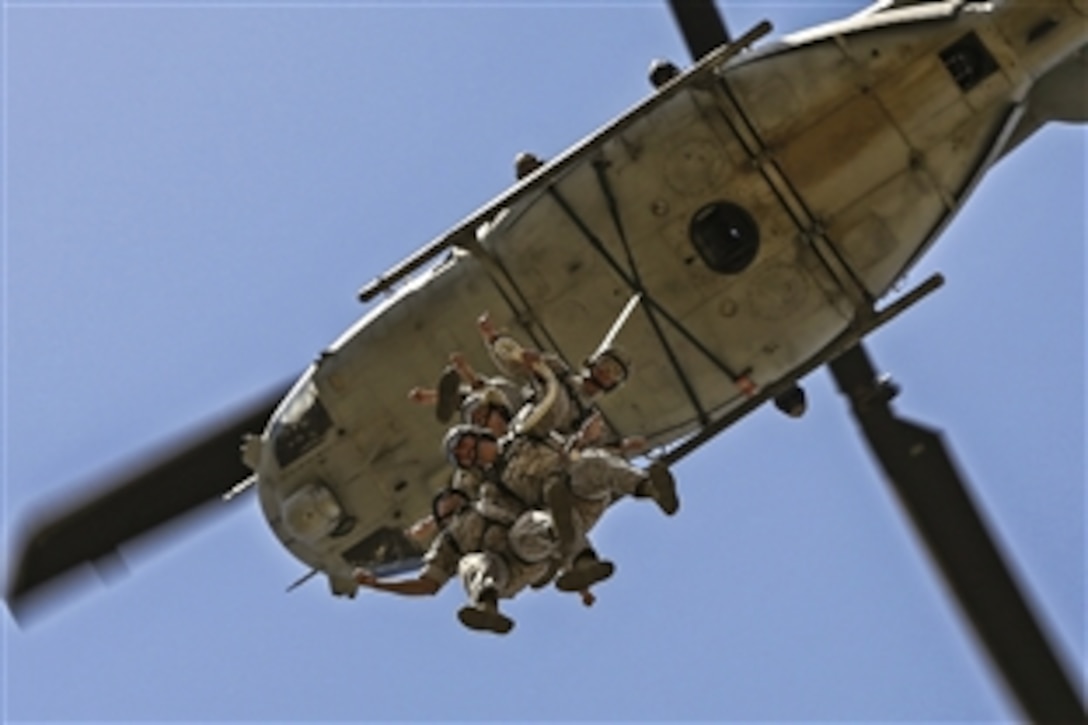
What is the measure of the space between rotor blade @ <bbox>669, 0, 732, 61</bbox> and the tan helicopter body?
0.40m

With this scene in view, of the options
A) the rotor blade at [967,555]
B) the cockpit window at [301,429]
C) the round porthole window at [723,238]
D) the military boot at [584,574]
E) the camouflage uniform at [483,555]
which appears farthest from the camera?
the cockpit window at [301,429]

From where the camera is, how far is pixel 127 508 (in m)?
17.2

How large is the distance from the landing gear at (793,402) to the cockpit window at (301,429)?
428cm

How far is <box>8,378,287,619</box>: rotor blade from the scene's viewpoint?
675 inches

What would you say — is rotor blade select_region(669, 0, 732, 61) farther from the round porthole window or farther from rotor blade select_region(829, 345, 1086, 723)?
rotor blade select_region(829, 345, 1086, 723)

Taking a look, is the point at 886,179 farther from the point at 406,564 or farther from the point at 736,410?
the point at 406,564

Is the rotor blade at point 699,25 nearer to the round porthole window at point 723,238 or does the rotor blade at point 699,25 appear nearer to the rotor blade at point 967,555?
the round porthole window at point 723,238

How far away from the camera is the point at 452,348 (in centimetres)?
1641

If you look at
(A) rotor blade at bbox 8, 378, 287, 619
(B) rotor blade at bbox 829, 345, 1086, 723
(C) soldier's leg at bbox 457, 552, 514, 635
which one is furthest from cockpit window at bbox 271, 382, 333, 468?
(B) rotor blade at bbox 829, 345, 1086, 723

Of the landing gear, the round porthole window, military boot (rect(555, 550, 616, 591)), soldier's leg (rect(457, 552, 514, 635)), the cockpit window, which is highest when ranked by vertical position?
the cockpit window

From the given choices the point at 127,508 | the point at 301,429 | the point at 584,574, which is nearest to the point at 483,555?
the point at 584,574

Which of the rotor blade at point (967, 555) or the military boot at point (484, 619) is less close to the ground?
the military boot at point (484, 619)

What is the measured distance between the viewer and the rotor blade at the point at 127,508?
17.1 meters

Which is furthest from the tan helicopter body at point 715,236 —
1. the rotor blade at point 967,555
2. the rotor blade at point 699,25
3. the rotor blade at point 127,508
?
the rotor blade at point 967,555
